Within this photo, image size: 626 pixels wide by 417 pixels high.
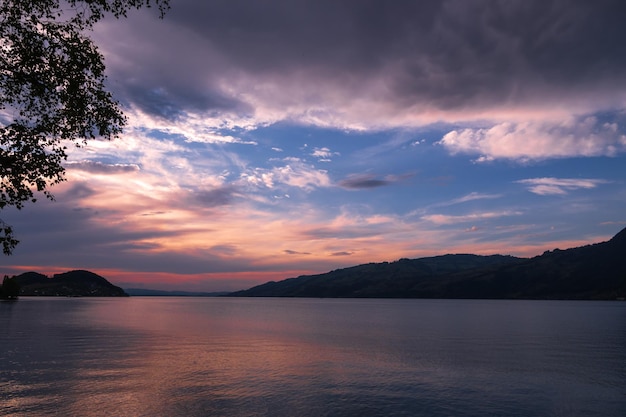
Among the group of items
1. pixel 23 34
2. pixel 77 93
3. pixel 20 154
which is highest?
pixel 23 34

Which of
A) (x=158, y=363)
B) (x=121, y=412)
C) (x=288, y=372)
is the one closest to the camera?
(x=121, y=412)

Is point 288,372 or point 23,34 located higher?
point 23,34

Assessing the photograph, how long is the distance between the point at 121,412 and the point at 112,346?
49007mm

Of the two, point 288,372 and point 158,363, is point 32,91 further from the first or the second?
point 158,363

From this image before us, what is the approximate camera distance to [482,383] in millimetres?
47469

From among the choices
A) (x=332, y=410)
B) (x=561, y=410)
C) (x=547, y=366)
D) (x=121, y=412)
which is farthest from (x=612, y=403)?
(x=121, y=412)

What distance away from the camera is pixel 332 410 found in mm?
35969

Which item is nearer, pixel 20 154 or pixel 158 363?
pixel 20 154

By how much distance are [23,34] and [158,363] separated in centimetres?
4898

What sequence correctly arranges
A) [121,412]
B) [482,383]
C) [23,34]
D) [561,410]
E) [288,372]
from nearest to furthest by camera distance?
[23,34]
[121,412]
[561,410]
[482,383]
[288,372]

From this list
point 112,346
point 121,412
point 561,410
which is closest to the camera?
point 121,412

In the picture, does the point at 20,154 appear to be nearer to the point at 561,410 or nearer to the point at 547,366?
the point at 561,410

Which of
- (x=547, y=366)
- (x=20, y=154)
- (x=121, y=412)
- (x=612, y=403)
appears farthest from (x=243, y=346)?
(x=20, y=154)

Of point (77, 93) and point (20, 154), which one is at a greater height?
point (77, 93)
